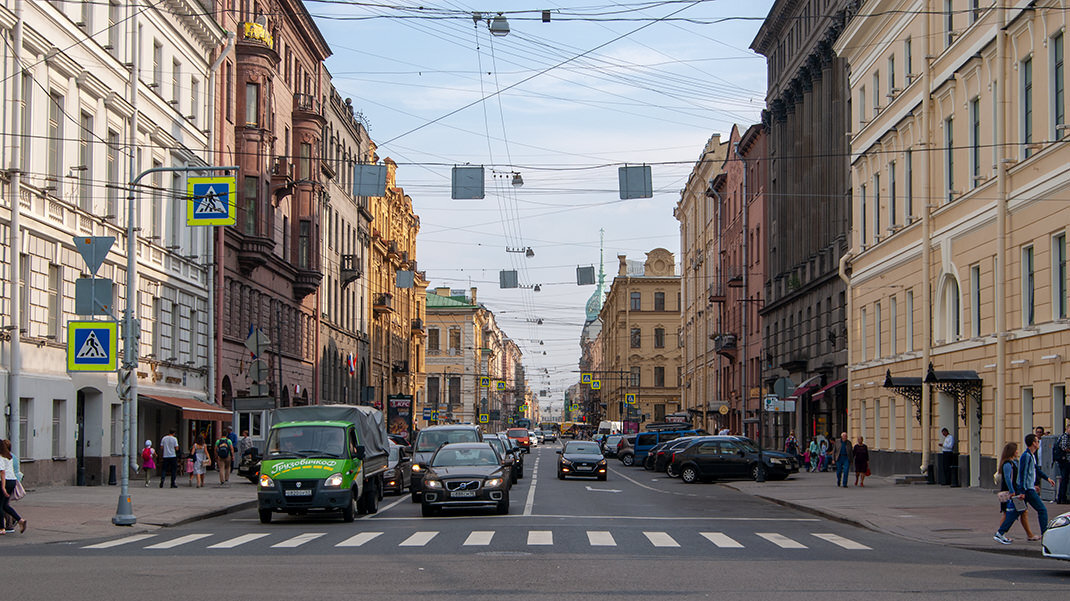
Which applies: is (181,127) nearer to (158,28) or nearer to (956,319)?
(158,28)

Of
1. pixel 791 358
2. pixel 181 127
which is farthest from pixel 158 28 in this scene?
pixel 791 358

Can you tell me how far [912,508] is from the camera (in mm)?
26234

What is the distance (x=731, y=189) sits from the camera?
75.1 meters

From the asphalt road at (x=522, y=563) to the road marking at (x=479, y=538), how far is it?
1.3 inches

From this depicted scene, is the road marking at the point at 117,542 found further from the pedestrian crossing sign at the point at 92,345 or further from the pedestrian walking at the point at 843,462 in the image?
the pedestrian walking at the point at 843,462

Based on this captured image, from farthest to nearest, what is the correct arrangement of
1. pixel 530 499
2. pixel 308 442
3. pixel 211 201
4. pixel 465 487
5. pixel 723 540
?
pixel 530 499, pixel 211 201, pixel 465 487, pixel 308 442, pixel 723 540

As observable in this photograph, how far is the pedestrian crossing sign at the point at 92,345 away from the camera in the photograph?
2250cm

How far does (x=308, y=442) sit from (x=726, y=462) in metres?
20.2

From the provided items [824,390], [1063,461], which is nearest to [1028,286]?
[1063,461]

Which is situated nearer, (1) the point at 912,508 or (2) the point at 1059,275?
(1) the point at 912,508

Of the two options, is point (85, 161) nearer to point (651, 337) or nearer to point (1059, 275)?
point (1059, 275)

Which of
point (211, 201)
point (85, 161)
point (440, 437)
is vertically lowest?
point (440, 437)

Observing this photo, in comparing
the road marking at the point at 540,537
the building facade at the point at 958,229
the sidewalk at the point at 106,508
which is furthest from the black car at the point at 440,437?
the road marking at the point at 540,537

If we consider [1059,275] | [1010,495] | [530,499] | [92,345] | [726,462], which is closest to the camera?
[1010,495]
